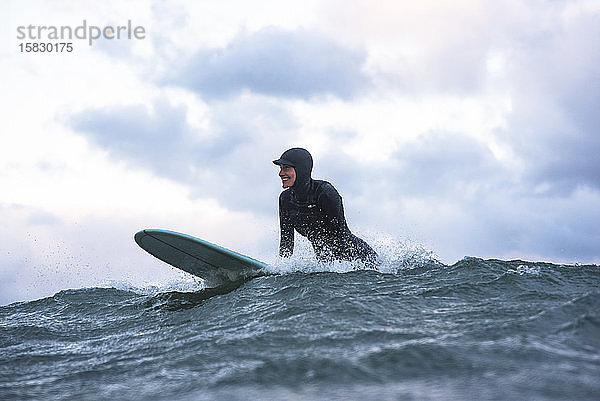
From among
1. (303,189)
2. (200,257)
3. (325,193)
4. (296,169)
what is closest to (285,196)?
(303,189)

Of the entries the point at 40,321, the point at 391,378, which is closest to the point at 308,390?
the point at 391,378

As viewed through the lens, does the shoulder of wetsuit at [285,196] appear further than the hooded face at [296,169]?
Yes

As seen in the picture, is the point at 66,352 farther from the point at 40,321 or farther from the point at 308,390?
the point at 308,390

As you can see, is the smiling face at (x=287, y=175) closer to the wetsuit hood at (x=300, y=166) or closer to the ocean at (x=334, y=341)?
the wetsuit hood at (x=300, y=166)

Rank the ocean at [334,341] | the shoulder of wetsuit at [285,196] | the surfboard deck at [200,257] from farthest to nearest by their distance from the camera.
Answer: the shoulder of wetsuit at [285,196], the surfboard deck at [200,257], the ocean at [334,341]

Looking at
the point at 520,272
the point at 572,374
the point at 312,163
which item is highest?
the point at 312,163

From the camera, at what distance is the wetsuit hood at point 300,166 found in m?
7.34

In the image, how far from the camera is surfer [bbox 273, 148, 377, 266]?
7.28 m

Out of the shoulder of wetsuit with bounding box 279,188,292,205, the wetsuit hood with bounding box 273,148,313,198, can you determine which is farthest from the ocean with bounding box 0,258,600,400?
the wetsuit hood with bounding box 273,148,313,198

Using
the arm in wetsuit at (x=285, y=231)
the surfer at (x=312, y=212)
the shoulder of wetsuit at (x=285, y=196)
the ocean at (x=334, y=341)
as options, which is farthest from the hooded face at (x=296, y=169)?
the ocean at (x=334, y=341)

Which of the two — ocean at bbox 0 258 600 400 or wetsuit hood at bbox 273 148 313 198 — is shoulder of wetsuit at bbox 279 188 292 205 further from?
ocean at bbox 0 258 600 400

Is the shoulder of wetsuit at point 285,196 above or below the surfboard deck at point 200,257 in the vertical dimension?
above

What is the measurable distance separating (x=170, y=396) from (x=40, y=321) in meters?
4.70

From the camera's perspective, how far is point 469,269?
23.1ft
